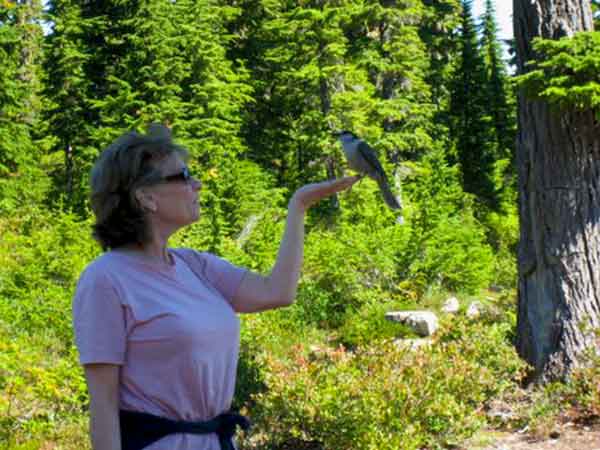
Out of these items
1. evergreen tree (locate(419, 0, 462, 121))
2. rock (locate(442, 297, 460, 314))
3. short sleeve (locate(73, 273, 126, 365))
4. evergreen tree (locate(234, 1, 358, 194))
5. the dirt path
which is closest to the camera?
short sleeve (locate(73, 273, 126, 365))

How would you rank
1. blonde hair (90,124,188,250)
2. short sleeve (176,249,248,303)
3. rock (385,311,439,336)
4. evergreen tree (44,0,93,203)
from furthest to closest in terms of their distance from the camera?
A: evergreen tree (44,0,93,203)
rock (385,311,439,336)
short sleeve (176,249,248,303)
blonde hair (90,124,188,250)

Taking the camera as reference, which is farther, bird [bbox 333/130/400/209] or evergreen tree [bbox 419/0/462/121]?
evergreen tree [bbox 419/0/462/121]

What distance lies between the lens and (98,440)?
171 centimetres

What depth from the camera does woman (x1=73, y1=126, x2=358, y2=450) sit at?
68.3 inches

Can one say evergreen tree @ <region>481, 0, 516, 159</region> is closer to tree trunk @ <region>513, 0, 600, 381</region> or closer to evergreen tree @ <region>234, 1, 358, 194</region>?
evergreen tree @ <region>234, 1, 358, 194</region>

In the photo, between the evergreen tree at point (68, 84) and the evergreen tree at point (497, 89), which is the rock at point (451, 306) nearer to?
the evergreen tree at point (68, 84)

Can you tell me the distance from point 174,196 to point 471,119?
23.4m

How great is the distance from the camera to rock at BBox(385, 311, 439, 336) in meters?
9.12

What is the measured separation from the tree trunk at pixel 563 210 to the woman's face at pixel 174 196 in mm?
4807

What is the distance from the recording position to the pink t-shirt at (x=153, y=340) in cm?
174

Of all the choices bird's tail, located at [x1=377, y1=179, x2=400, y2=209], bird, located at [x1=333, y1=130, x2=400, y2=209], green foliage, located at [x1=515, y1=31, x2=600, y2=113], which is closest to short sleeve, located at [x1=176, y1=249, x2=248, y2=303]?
bird, located at [x1=333, y1=130, x2=400, y2=209]

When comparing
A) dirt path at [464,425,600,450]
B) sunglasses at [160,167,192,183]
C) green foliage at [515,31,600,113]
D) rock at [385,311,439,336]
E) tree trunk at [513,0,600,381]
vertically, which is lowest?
dirt path at [464,425,600,450]

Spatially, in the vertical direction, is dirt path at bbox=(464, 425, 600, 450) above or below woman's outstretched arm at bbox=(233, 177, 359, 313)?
below

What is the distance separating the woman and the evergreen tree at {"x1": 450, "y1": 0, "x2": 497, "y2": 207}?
2222 centimetres
